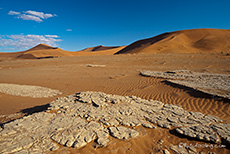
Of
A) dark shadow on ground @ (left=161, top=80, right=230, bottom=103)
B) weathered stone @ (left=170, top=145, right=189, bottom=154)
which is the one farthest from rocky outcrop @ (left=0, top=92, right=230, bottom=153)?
dark shadow on ground @ (left=161, top=80, right=230, bottom=103)

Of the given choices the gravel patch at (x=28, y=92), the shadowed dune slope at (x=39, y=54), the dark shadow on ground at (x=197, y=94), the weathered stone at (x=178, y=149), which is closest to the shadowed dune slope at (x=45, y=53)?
the shadowed dune slope at (x=39, y=54)

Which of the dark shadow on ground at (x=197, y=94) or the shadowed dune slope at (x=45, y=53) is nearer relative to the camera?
the dark shadow on ground at (x=197, y=94)

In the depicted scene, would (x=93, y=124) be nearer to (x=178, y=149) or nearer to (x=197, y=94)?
(x=178, y=149)

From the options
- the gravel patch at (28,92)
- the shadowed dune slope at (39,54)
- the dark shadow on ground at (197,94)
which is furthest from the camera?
the shadowed dune slope at (39,54)

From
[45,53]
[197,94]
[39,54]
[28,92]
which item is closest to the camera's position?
[197,94]

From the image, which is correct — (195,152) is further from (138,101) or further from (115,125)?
(138,101)

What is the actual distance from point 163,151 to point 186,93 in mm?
4432

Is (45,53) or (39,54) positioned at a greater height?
(45,53)

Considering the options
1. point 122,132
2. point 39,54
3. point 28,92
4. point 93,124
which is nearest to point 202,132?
point 122,132

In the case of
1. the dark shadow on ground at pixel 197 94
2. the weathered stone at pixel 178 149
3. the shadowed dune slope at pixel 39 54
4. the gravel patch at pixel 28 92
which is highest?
the shadowed dune slope at pixel 39 54

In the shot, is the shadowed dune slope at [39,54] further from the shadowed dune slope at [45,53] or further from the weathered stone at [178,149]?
the weathered stone at [178,149]

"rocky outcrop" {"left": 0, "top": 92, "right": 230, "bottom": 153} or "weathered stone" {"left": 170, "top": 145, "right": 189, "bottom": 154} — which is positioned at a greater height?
"rocky outcrop" {"left": 0, "top": 92, "right": 230, "bottom": 153}

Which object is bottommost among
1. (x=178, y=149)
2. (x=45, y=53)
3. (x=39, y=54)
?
(x=178, y=149)

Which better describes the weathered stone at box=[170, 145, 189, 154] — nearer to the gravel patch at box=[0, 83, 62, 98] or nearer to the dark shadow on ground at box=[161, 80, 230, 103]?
the dark shadow on ground at box=[161, 80, 230, 103]
